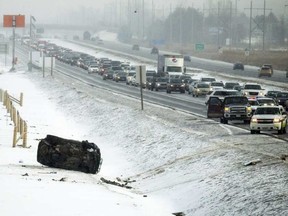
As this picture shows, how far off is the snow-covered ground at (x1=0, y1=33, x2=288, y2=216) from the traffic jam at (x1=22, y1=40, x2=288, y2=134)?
1.39 m

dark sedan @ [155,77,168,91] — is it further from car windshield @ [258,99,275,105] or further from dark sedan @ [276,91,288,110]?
car windshield @ [258,99,275,105]

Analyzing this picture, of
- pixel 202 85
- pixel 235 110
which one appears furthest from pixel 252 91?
pixel 235 110

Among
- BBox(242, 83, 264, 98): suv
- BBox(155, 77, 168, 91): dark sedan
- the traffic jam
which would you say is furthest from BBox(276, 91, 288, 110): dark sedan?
BBox(155, 77, 168, 91): dark sedan

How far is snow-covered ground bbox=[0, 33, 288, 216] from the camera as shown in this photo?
74.0 feet

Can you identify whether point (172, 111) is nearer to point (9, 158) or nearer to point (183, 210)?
point (9, 158)

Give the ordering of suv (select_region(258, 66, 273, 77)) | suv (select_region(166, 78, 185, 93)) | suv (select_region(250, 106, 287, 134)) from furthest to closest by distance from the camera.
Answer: suv (select_region(258, 66, 273, 77)) < suv (select_region(166, 78, 185, 93)) < suv (select_region(250, 106, 287, 134))

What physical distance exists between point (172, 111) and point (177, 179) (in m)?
24.8

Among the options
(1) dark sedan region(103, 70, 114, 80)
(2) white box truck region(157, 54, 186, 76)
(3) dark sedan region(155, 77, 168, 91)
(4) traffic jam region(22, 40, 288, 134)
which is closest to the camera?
(4) traffic jam region(22, 40, 288, 134)

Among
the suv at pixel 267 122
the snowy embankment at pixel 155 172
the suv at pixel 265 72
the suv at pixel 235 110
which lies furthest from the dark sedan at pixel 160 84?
the suv at pixel 267 122

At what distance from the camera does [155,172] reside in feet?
104

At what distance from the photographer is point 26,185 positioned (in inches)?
976

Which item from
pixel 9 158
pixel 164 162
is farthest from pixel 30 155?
pixel 164 162

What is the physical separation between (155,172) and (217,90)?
80.7 feet

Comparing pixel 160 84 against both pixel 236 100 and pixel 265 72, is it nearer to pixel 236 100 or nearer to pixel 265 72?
pixel 265 72
